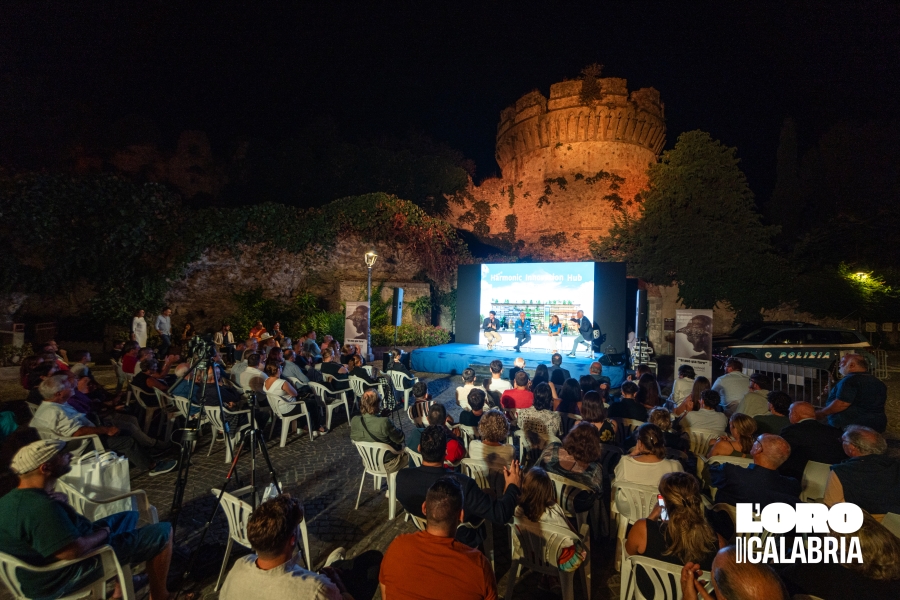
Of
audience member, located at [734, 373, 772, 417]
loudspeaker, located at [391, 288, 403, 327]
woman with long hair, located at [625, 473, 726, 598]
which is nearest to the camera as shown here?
woman with long hair, located at [625, 473, 726, 598]

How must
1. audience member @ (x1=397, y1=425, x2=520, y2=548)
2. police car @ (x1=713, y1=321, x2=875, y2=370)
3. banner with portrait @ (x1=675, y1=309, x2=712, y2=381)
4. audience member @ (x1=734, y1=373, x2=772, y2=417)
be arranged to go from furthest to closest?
police car @ (x1=713, y1=321, x2=875, y2=370)
banner with portrait @ (x1=675, y1=309, x2=712, y2=381)
audience member @ (x1=734, y1=373, x2=772, y2=417)
audience member @ (x1=397, y1=425, x2=520, y2=548)

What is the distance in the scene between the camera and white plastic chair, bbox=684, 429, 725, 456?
3508 mm

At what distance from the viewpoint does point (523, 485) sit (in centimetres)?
207

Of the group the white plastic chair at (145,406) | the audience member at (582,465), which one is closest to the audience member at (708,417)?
the audience member at (582,465)

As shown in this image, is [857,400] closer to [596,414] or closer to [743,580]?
[596,414]

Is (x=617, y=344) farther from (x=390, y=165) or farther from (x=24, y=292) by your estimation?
(x=390, y=165)

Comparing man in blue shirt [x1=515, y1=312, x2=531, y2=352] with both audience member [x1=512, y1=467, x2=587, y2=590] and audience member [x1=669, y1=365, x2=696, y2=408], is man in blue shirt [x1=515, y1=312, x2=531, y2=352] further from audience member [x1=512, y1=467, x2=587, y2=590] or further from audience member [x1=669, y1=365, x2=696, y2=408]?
audience member [x1=512, y1=467, x2=587, y2=590]

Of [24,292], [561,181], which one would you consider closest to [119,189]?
[24,292]

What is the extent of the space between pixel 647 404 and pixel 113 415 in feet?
19.8

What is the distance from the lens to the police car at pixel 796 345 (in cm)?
834

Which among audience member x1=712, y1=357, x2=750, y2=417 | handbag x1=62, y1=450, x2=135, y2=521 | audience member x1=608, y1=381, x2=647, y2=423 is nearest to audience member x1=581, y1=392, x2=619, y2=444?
audience member x1=608, y1=381, x2=647, y2=423

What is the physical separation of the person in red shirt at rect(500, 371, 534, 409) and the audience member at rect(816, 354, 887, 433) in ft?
9.25

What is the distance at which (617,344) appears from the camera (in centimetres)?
981

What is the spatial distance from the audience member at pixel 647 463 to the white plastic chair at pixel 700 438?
1.41 meters
